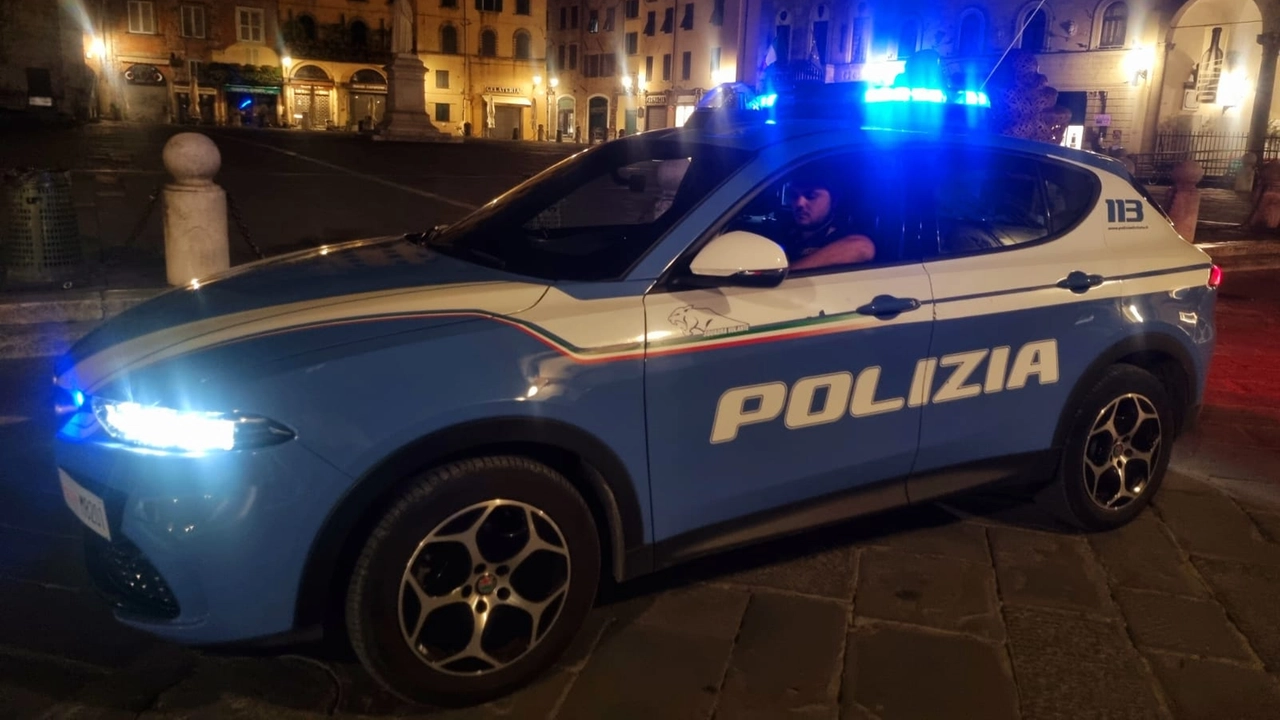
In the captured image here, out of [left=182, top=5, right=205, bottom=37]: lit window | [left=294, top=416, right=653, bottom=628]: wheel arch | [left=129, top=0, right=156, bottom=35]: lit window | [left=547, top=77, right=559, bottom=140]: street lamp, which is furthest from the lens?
[left=547, top=77, right=559, bottom=140]: street lamp

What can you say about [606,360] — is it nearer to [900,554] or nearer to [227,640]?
[227,640]

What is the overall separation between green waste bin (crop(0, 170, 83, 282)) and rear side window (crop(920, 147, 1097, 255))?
268 inches

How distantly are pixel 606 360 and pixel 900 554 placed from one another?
1.76 metres

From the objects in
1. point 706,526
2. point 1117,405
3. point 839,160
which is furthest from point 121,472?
point 1117,405

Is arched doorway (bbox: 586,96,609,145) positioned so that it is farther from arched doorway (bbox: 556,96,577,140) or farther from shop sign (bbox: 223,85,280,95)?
shop sign (bbox: 223,85,280,95)

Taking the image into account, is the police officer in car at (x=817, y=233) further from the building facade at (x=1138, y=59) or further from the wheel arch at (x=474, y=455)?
the building facade at (x=1138, y=59)

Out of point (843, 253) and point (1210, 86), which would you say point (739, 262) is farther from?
point (1210, 86)

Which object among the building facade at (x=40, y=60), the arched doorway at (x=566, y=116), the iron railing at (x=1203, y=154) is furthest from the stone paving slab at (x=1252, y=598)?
the arched doorway at (x=566, y=116)

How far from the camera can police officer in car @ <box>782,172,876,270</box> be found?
326 centimetres

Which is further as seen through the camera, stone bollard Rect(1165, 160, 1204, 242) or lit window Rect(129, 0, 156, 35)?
lit window Rect(129, 0, 156, 35)

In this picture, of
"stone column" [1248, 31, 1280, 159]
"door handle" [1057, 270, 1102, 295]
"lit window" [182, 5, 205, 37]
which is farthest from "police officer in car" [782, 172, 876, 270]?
"lit window" [182, 5, 205, 37]

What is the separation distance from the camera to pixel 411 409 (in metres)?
2.41

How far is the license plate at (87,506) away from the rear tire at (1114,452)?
10.8 ft

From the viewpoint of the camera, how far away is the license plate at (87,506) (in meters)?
2.42
